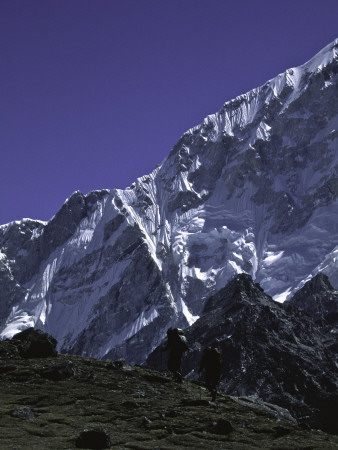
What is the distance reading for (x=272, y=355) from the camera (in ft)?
531

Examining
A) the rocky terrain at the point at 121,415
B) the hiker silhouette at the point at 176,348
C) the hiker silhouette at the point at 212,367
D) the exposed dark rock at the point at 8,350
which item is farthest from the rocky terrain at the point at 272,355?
the rocky terrain at the point at 121,415

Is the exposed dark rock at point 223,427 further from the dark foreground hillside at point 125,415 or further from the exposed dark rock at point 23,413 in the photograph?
the exposed dark rock at point 23,413

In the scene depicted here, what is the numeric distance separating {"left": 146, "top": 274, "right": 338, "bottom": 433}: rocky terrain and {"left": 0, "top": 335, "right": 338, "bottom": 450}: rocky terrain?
3949 inches

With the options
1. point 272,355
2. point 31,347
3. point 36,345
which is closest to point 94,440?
point 31,347

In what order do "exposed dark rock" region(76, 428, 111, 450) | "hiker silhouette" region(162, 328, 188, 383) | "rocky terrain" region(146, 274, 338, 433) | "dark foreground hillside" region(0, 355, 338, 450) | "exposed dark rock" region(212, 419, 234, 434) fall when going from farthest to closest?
"rocky terrain" region(146, 274, 338, 433) → "hiker silhouette" region(162, 328, 188, 383) → "exposed dark rock" region(212, 419, 234, 434) → "dark foreground hillside" region(0, 355, 338, 450) → "exposed dark rock" region(76, 428, 111, 450)

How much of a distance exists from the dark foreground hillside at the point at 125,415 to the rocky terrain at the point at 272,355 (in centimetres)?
10105

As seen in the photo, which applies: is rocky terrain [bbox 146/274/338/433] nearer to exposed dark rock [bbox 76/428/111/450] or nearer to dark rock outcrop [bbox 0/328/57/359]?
dark rock outcrop [bbox 0/328/57/359]

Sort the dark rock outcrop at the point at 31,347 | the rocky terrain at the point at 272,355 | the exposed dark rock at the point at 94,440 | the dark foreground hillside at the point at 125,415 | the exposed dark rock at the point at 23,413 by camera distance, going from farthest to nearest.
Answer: the rocky terrain at the point at 272,355, the dark rock outcrop at the point at 31,347, the exposed dark rock at the point at 23,413, the dark foreground hillside at the point at 125,415, the exposed dark rock at the point at 94,440

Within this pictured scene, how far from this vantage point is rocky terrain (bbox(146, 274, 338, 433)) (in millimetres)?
145875

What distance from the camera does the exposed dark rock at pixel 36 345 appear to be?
118ft

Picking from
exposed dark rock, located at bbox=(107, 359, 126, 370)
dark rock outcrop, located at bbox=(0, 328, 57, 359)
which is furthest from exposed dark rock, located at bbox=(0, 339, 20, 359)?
exposed dark rock, located at bbox=(107, 359, 126, 370)

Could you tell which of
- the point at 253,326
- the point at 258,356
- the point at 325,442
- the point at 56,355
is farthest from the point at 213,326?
the point at 325,442

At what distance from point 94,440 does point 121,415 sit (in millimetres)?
4365

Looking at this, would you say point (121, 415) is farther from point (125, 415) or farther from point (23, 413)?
point (23, 413)
